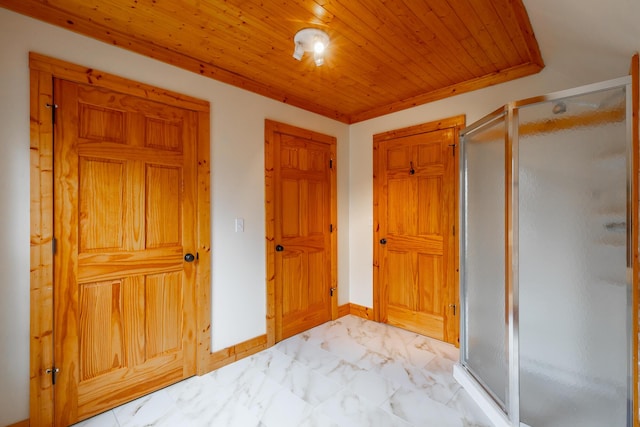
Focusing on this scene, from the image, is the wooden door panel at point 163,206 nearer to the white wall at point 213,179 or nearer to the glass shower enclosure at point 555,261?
the white wall at point 213,179

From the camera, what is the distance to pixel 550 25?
173 centimetres

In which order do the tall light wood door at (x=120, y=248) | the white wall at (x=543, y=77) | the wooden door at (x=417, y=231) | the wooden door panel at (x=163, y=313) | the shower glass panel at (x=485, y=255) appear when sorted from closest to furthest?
1. the white wall at (x=543, y=77)
2. the tall light wood door at (x=120, y=248)
3. the shower glass panel at (x=485, y=255)
4. the wooden door panel at (x=163, y=313)
5. the wooden door at (x=417, y=231)

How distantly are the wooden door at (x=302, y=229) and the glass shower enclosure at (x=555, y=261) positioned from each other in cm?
152

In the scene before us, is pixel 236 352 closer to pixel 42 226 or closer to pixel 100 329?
pixel 100 329

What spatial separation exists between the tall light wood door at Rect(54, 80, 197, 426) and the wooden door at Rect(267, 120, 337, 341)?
2.76 feet

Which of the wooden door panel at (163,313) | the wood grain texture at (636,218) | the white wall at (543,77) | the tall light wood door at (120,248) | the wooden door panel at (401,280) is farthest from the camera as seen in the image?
the wooden door panel at (401,280)

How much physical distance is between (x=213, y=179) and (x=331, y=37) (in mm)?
1367

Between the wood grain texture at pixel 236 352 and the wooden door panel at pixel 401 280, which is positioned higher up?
the wooden door panel at pixel 401 280

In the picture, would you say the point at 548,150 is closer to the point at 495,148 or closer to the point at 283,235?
the point at 495,148

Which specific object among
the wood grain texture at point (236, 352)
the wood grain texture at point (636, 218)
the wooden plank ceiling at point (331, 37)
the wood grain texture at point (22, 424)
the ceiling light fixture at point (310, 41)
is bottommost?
the wood grain texture at point (236, 352)

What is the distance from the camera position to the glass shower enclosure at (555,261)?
153 centimetres

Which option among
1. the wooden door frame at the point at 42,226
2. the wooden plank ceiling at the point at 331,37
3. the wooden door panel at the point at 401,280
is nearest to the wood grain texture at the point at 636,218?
the wooden plank ceiling at the point at 331,37

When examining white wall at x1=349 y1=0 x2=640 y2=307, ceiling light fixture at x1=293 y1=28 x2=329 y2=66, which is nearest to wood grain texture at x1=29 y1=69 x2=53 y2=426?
ceiling light fixture at x1=293 y1=28 x2=329 y2=66

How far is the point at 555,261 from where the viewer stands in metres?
1.88
